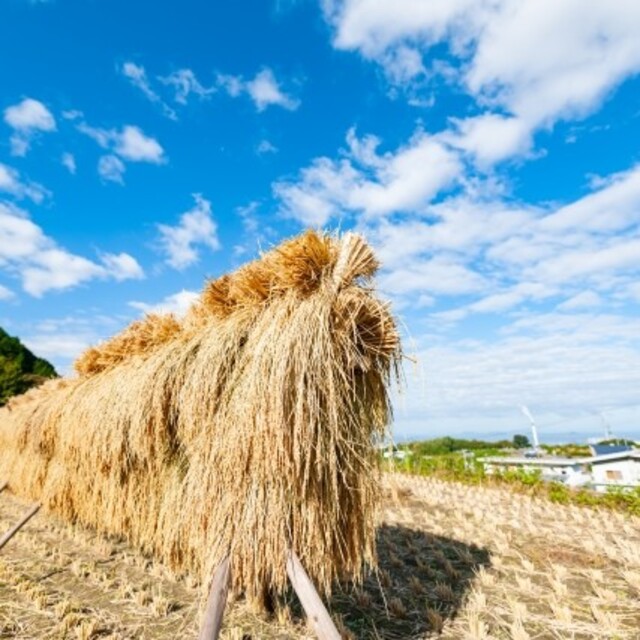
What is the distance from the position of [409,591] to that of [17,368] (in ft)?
124

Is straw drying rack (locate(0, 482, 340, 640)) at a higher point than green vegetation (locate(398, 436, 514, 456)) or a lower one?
lower

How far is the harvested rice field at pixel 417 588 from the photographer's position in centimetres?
380

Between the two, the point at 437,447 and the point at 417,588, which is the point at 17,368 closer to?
the point at 437,447

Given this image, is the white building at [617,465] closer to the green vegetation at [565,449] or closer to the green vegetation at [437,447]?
the green vegetation at [437,447]

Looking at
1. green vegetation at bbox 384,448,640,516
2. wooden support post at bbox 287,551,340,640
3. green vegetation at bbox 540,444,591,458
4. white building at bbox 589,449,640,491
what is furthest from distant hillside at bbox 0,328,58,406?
green vegetation at bbox 540,444,591,458

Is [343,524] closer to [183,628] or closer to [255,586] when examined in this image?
[255,586]

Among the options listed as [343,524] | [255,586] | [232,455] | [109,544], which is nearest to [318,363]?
[232,455]

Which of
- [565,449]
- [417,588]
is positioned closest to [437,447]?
[417,588]

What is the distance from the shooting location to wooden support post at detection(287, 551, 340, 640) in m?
2.61

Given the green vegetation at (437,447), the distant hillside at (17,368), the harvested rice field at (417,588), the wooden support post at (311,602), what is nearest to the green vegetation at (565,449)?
the green vegetation at (437,447)

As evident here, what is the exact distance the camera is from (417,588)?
185 inches

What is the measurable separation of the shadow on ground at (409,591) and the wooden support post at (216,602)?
1063 mm

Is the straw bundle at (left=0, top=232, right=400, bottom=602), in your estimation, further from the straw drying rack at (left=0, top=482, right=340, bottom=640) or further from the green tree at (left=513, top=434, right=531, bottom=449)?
the green tree at (left=513, top=434, right=531, bottom=449)

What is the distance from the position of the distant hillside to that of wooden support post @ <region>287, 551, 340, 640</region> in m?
27.9
